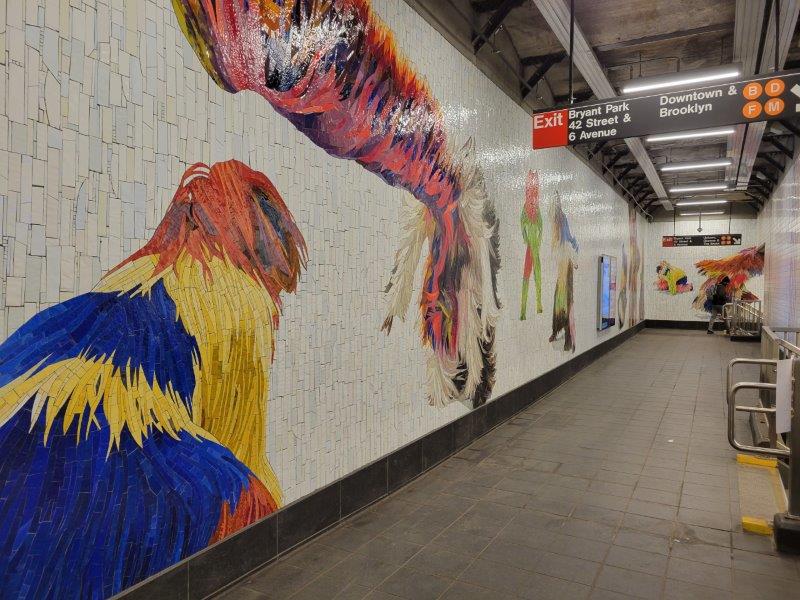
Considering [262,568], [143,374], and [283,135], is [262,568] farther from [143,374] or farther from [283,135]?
[283,135]

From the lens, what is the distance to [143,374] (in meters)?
2.10

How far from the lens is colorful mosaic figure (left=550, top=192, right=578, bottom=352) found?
297 inches

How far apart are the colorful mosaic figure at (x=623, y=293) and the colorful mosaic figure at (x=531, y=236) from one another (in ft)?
22.4

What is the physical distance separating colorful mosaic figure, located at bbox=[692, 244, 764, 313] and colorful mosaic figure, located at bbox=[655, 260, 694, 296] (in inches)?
18.0

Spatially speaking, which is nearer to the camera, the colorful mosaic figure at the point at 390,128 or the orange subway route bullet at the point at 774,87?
the colorful mosaic figure at the point at 390,128

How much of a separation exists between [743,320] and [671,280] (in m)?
3.53

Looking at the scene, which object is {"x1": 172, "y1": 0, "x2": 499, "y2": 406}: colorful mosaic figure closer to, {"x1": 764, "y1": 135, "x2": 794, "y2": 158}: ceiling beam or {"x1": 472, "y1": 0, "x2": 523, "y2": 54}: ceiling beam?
{"x1": 472, "y1": 0, "x2": 523, "y2": 54}: ceiling beam

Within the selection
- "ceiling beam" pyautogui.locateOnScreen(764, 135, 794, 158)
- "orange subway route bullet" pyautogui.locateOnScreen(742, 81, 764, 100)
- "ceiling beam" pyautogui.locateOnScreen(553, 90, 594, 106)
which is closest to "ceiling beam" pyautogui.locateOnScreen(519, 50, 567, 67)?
"ceiling beam" pyautogui.locateOnScreen(553, 90, 594, 106)

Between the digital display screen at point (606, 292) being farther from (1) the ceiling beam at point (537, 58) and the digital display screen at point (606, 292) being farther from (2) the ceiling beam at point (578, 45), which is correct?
(1) the ceiling beam at point (537, 58)

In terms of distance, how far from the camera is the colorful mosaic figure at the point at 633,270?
14578 mm

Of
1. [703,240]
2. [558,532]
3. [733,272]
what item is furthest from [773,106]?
[733,272]

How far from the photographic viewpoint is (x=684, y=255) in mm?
18141

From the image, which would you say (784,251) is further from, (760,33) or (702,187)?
(760,33)

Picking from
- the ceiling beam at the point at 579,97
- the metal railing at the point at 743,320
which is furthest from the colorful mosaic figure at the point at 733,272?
the ceiling beam at the point at 579,97
